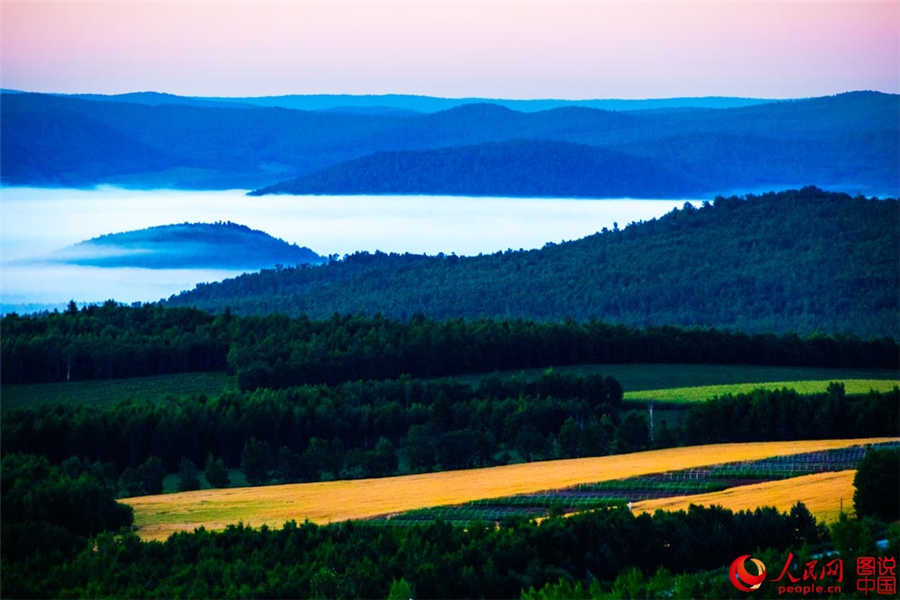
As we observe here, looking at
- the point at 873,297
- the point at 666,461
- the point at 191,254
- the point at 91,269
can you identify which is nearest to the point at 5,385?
the point at 666,461

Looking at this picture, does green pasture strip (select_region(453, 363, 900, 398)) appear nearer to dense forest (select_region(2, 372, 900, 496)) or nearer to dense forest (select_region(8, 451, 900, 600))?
dense forest (select_region(2, 372, 900, 496))

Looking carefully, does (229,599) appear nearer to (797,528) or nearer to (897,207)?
(797,528)

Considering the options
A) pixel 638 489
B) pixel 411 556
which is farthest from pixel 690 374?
pixel 411 556

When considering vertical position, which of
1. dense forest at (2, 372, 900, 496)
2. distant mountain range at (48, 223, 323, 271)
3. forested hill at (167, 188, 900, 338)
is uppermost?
distant mountain range at (48, 223, 323, 271)

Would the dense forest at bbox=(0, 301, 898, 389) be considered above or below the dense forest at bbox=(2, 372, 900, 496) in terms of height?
above

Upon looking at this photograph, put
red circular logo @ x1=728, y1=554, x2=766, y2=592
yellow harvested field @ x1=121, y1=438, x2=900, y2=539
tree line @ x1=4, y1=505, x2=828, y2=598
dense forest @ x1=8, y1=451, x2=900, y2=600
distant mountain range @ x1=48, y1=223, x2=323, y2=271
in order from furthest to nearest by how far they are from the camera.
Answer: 1. distant mountain range @ x1=48, y1=223, x2=323, y2=271
2. yellow harvested field @ x1=121, y1=438, x2=900, y2=539
3. tree line @ x1=4, y1=505, x2=828, y2=598
4. dense forest @ x1=8, y1=451, x2=900, y2=600
5. red circular logo @ x1=728, y1=554, x2=766, y2=592

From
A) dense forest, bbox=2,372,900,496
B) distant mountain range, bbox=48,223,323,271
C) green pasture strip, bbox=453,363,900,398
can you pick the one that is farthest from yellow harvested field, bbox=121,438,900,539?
distant mountain range, bbox=48,223,323,271
